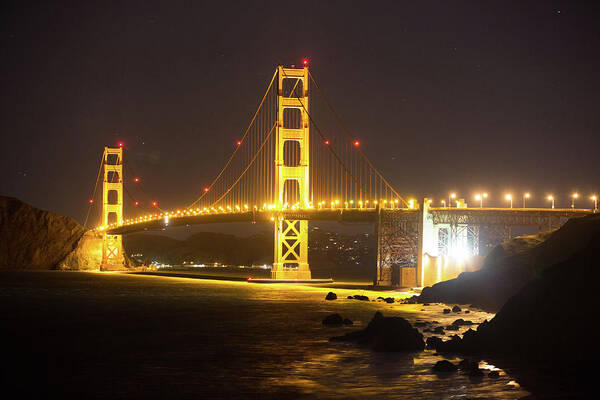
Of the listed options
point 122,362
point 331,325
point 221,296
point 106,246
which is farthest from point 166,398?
point 106,246

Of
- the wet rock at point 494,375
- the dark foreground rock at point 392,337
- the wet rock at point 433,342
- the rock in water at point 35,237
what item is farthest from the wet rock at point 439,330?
the rock in water at point 35,237

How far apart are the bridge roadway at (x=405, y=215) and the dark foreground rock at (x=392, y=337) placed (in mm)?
27257

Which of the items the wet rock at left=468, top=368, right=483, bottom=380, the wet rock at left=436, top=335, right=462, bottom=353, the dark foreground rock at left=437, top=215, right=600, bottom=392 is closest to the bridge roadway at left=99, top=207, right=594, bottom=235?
the dark foreground rock at left=437, top=215, right=600, bottom=392

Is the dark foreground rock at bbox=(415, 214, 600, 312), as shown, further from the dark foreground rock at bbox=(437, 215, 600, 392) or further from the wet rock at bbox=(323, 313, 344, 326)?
the wet rock at bbox=(323, 313, 344, 326)

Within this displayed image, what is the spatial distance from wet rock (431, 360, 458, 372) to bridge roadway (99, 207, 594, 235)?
30920 mm

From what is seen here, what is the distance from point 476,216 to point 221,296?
1718cm

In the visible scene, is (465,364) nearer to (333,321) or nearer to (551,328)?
(551,328)

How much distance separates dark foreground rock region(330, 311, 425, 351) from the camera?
1867cm

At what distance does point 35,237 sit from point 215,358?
10159cm

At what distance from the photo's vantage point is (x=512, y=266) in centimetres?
3172

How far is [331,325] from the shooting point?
26.3 m

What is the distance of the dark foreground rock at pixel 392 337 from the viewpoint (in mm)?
18672

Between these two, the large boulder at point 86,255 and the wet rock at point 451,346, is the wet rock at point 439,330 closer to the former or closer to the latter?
the wet rock at point 451,346

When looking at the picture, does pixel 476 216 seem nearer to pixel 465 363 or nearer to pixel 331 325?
pixel 331 325
